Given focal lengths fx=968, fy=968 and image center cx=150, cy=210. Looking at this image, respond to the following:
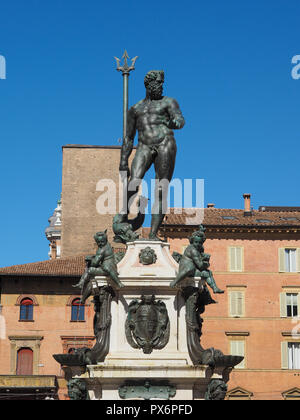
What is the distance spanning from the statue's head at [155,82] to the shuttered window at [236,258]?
150 ft

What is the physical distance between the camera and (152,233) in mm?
17828

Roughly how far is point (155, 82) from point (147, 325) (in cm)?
471

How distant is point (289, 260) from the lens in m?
64.0

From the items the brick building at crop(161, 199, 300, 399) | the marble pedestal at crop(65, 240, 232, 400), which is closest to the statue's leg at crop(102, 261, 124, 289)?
the marble pedestal at crop(65, 240, 232, 400)

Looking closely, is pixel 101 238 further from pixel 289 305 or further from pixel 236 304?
pixel 289 305

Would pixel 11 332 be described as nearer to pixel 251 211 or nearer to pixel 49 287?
pixel 49 287

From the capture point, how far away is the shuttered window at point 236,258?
2500 inches

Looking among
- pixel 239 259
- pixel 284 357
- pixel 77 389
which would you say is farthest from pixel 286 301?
pixel 77 389

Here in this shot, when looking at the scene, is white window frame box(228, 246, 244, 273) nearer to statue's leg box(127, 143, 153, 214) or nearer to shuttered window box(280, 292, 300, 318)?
shuttered window box(280, 292, 300, 318)

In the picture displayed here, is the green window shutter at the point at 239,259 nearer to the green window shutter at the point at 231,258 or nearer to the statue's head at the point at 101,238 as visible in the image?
the green window shutter at the point at 231,258

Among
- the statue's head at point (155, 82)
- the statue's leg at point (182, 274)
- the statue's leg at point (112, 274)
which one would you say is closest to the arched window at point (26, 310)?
the statue's head at point (155, 82)

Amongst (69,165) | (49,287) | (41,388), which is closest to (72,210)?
(69,165)

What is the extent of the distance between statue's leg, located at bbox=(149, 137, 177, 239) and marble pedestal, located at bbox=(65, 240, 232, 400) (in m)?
1.12
